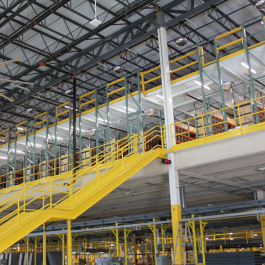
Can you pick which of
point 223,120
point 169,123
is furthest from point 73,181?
point 223,120

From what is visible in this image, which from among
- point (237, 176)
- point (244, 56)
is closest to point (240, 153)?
point (237, 176)

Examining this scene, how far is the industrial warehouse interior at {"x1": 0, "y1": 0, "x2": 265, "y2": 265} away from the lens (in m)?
15.9

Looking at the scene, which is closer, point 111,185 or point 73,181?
point 111,185

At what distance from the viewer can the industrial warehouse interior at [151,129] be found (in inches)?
624

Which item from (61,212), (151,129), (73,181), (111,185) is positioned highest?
(151,129)

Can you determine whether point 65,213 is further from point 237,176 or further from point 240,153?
point 237,176

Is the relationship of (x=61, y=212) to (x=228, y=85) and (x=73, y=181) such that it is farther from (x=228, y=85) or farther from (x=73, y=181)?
(x=228, y=85)

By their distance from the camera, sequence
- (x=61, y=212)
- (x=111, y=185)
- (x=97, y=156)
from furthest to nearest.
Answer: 1. (x=97, y=156)
2. (x=111, y=185)
3. (x=61, y=212)

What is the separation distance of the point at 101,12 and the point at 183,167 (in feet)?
42.2

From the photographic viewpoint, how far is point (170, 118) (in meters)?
19.2

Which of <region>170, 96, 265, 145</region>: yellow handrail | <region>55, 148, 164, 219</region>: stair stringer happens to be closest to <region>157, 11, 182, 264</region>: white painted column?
<region>170, 96, 265, 145</region>: yellow handrail

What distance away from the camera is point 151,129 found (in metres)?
20.7

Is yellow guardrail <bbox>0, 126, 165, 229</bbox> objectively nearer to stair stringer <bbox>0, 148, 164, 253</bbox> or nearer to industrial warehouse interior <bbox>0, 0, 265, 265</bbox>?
industrial warehouse interior <bbox>0, 0, 265, 265</bbox>

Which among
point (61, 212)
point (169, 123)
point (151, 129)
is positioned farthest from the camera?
point (151, 129)
